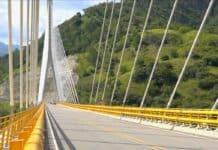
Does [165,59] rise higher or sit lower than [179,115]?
higher

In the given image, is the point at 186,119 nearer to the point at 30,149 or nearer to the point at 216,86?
the point at 30,149

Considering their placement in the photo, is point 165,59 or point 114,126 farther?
point 165,59

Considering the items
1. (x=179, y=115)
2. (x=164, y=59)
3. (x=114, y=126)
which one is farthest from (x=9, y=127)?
(x=164, y=59)

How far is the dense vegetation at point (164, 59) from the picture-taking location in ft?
328

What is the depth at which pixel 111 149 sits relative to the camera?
1823cm

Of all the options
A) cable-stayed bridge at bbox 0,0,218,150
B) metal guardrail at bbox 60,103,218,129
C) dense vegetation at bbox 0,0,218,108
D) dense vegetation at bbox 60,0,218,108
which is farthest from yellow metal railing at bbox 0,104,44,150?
dense vegetation at bbox 0,0,218,108

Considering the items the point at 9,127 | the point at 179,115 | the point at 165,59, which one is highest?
the point at 165,59

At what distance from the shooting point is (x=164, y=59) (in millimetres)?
140375

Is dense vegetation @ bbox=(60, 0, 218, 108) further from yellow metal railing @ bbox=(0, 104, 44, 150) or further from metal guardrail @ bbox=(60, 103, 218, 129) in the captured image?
yellow metal railing @ bbox=(0, 104, 44, 150)

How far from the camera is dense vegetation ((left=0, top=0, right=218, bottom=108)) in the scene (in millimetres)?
100062

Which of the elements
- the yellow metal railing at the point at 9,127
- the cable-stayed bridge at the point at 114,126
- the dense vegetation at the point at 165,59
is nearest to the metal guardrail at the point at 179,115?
the cable-stayed bridge at the point at 114,126

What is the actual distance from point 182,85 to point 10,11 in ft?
271

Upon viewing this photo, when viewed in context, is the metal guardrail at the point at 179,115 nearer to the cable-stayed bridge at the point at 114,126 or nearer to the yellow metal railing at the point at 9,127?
the cable-stayed bridge at the point at 114,126

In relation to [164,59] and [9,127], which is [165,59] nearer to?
[164,59]
